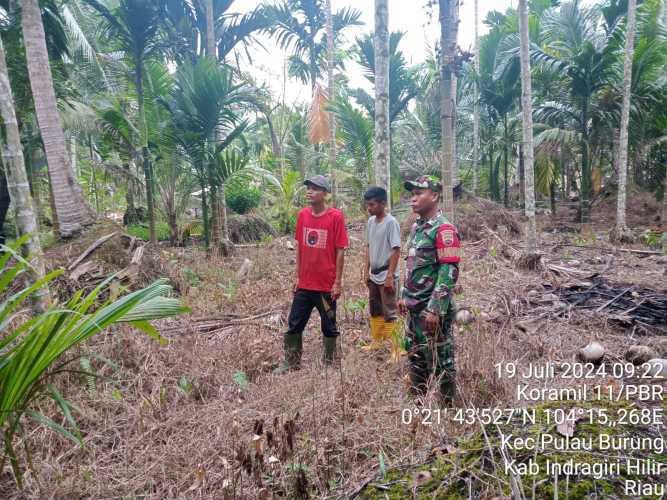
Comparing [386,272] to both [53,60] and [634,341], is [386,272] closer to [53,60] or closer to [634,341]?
[634,341]

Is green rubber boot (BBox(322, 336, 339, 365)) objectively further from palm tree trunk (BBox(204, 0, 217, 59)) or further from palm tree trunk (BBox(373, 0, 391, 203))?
palm tree trunk (BBox(204, 0, 217, 59))

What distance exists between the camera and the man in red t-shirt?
3.78 meters

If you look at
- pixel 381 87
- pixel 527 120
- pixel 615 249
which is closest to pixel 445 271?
pixel 381 87

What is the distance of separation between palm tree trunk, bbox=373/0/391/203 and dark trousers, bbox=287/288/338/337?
110 inches

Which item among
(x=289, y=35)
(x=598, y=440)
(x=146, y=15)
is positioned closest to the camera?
(x=598, y=440)

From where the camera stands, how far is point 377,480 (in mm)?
1571

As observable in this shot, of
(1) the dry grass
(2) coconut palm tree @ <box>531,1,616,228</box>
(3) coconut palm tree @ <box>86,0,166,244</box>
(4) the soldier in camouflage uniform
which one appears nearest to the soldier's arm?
(4) the soldier in camouflage uniform

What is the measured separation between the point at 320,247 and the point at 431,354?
4.70 ft

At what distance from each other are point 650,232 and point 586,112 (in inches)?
158

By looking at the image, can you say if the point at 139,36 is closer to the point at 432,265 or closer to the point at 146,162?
the point at 146,162

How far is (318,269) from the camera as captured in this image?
3.79 m

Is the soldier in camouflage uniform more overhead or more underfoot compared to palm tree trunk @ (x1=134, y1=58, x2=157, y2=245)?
more underfoot

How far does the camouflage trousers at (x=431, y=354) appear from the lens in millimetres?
2768


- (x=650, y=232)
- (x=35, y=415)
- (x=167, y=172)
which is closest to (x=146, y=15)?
(x=167, y=172)
